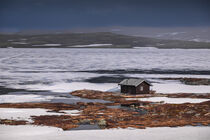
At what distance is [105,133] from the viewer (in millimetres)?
30125

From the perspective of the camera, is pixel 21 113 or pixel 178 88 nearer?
pixel 21 113

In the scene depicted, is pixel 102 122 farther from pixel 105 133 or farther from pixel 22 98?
pixel 22 98

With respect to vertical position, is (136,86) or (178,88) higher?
(136,86)

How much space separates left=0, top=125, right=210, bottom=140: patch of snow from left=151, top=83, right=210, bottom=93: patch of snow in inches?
1134

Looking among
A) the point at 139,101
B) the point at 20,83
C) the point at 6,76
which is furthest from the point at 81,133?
the point at 6,76

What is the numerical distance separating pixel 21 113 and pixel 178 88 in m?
33.1

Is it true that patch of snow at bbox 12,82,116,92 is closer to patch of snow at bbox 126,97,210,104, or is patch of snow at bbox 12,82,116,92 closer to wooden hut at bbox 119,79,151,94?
wooden hut at bbox 119,79,151,94

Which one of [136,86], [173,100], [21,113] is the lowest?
[173,100]

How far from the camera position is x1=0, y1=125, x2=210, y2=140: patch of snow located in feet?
94.3

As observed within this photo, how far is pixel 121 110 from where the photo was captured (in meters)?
41.9

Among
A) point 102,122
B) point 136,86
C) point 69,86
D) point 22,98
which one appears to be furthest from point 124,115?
point 69,86

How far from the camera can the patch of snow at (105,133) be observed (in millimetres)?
28750

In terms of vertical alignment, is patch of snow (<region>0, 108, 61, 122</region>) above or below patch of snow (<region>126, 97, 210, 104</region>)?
above

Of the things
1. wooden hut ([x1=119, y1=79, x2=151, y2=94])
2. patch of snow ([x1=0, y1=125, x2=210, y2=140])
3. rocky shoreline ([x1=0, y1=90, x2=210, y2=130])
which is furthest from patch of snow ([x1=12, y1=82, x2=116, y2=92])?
patch of snow ([x1=0, y1=125, x2=210, y2=140])
